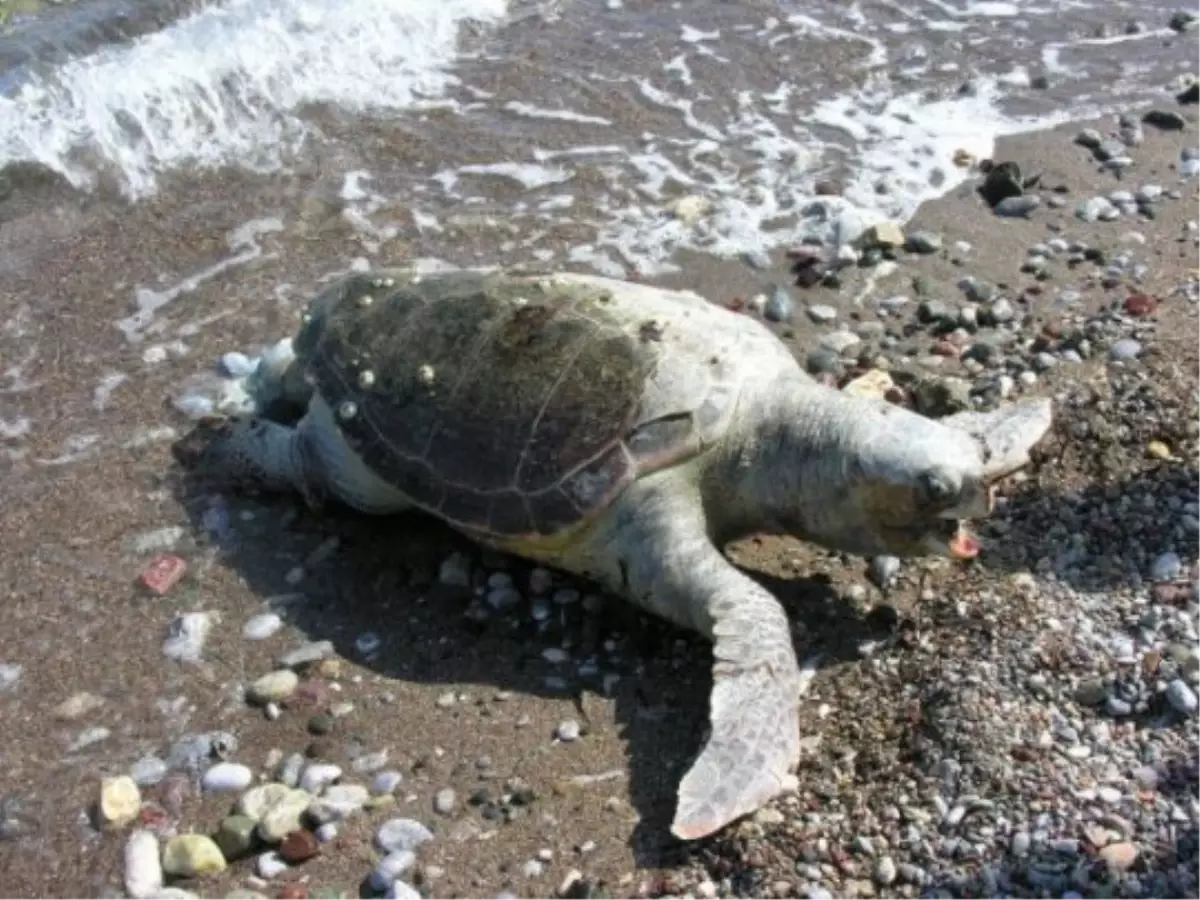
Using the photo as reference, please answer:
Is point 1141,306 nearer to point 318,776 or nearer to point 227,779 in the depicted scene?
point 318,776

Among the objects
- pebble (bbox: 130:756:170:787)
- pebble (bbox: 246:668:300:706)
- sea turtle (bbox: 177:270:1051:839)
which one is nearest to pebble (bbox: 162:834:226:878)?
pebble (bbox: 130:756:170:787)

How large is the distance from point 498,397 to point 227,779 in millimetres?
1423

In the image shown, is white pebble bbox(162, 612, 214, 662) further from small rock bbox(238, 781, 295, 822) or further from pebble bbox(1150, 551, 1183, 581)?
pebble bbox(1150, 551, 1183, 581)

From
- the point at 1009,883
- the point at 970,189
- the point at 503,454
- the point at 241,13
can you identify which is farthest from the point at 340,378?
the point at 241,13

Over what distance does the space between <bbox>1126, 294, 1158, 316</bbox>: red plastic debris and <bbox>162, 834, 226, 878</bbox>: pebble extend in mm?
4094

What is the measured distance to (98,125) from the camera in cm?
750

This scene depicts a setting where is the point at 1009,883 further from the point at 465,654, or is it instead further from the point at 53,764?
the point at 53,764

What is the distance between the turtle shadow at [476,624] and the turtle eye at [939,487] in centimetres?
50

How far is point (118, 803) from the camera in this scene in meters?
3.72

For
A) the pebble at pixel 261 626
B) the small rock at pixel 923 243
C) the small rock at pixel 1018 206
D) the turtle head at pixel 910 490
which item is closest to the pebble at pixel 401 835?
the pebble at pixel 261 626

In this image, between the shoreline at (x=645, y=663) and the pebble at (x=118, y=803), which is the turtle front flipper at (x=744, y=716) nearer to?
the shoreline at (x=645, y=663)

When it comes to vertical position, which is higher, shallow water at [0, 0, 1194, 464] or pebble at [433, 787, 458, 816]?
shallow water at [0, 0, 1194, 464]

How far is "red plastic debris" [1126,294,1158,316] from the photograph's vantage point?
5.49m

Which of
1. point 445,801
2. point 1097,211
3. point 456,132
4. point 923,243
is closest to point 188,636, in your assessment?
point 445,801
